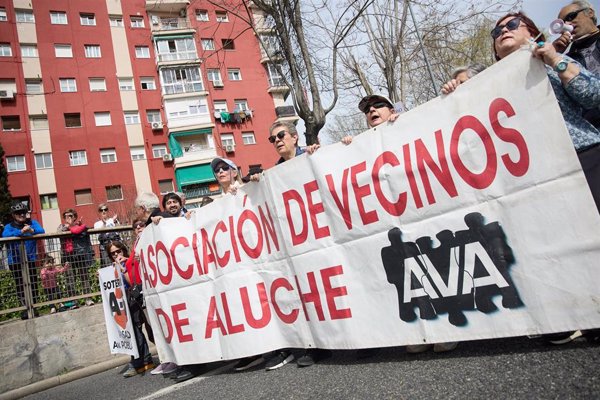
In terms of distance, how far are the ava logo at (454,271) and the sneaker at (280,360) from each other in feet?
4.23

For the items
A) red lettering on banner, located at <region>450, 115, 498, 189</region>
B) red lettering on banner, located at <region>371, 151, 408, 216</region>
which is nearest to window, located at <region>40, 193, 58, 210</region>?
red lettering on banner, located at <region>371, 151, 408, 216</region>

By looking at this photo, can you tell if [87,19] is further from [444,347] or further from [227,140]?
[444,347]

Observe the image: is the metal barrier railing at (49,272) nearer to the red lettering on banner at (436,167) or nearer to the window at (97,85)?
the red lettering on banner at (436,167)

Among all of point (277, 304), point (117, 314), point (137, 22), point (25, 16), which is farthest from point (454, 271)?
point (25, 16)

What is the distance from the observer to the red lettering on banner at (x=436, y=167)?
2654 millimetres

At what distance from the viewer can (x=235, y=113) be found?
37031mm

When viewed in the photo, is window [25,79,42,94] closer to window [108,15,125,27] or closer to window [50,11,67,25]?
window [50,11,67,25]

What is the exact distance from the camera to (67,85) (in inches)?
1283

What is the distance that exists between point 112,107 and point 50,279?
30822 mm

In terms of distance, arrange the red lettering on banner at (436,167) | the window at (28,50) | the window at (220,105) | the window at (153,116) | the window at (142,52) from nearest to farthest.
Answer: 1. the red lettering on banner at (436,167)
2. the window at (28,50)
3. the window at (153,116)
4. the window at (142,52)
5. the window at (220,105)

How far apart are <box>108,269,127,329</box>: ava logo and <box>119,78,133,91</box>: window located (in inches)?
1298

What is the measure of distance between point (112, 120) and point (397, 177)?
114 ft

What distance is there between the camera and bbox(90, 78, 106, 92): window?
33.3m

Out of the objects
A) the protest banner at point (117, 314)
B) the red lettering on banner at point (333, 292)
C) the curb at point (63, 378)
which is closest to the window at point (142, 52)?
the curb at point (63, 378)
